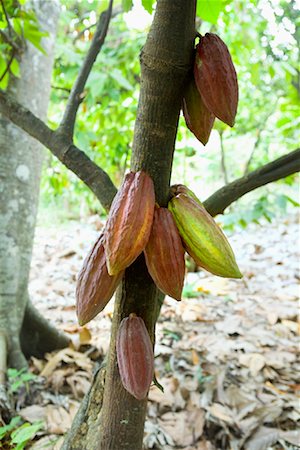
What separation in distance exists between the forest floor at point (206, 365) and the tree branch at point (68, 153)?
31.5 inches

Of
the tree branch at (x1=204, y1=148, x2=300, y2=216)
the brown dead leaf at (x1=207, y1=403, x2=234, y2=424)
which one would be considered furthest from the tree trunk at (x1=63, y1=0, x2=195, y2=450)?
the brown dead leaf at (x1=207, y1=403, x2=234, y2=424)

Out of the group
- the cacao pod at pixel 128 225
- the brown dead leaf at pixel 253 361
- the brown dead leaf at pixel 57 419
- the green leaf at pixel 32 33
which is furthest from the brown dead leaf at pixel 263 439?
the green leaf at pixel 32 33

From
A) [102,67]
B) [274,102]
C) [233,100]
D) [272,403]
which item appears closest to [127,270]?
[233,100]

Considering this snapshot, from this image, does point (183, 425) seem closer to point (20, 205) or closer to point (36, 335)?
point (36, 335)

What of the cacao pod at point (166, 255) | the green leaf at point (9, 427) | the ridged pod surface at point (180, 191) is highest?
the ridged pod surface at point (180, 191)

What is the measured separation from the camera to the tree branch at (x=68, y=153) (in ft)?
3.31

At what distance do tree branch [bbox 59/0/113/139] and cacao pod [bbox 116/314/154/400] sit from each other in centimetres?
54

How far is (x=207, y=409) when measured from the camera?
5.48ft

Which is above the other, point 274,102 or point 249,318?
point 274,102

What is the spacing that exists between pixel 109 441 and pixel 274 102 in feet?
14.5

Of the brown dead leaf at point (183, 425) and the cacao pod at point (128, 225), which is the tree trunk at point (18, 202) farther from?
the cacao pod at point (128, 225)

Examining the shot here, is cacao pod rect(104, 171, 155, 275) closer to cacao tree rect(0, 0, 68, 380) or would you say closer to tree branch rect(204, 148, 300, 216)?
tree branch rect(204, 148, 300, 216)

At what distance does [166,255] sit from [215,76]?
0.29 m

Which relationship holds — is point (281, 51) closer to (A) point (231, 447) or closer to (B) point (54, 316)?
(B) point (54, 316)
